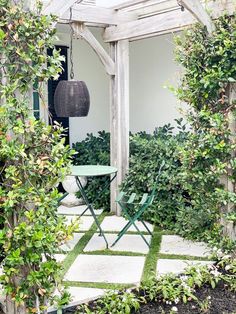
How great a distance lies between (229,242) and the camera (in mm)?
3822

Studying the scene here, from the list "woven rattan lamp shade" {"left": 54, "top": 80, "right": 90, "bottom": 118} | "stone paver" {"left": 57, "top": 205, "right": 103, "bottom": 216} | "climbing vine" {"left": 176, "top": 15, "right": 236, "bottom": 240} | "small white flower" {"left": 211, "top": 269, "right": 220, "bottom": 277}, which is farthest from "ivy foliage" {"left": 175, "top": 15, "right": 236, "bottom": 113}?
"stone paver" {"left": 57, "top": 205, "right": 103, "bottom": 216}

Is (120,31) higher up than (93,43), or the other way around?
(120,31)

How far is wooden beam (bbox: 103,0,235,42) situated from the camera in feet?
12.6

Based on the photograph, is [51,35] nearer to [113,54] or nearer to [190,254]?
[190,254]

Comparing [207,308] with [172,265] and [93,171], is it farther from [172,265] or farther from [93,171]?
[93,171]

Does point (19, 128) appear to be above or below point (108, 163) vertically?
above

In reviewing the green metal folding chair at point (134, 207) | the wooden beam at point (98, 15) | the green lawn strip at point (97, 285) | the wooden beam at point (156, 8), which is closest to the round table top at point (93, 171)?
the green metal folding chair at point (134, 207)

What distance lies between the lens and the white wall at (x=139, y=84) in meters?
6.84

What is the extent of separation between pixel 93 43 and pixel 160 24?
87cm

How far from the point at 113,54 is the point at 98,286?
2.99 metres

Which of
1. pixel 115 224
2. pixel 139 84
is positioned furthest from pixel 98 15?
pixel 115 224

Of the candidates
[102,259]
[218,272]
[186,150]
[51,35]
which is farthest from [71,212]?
[51,35]

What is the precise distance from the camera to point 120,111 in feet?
18.1

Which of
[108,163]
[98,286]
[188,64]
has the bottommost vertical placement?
[98,286]
